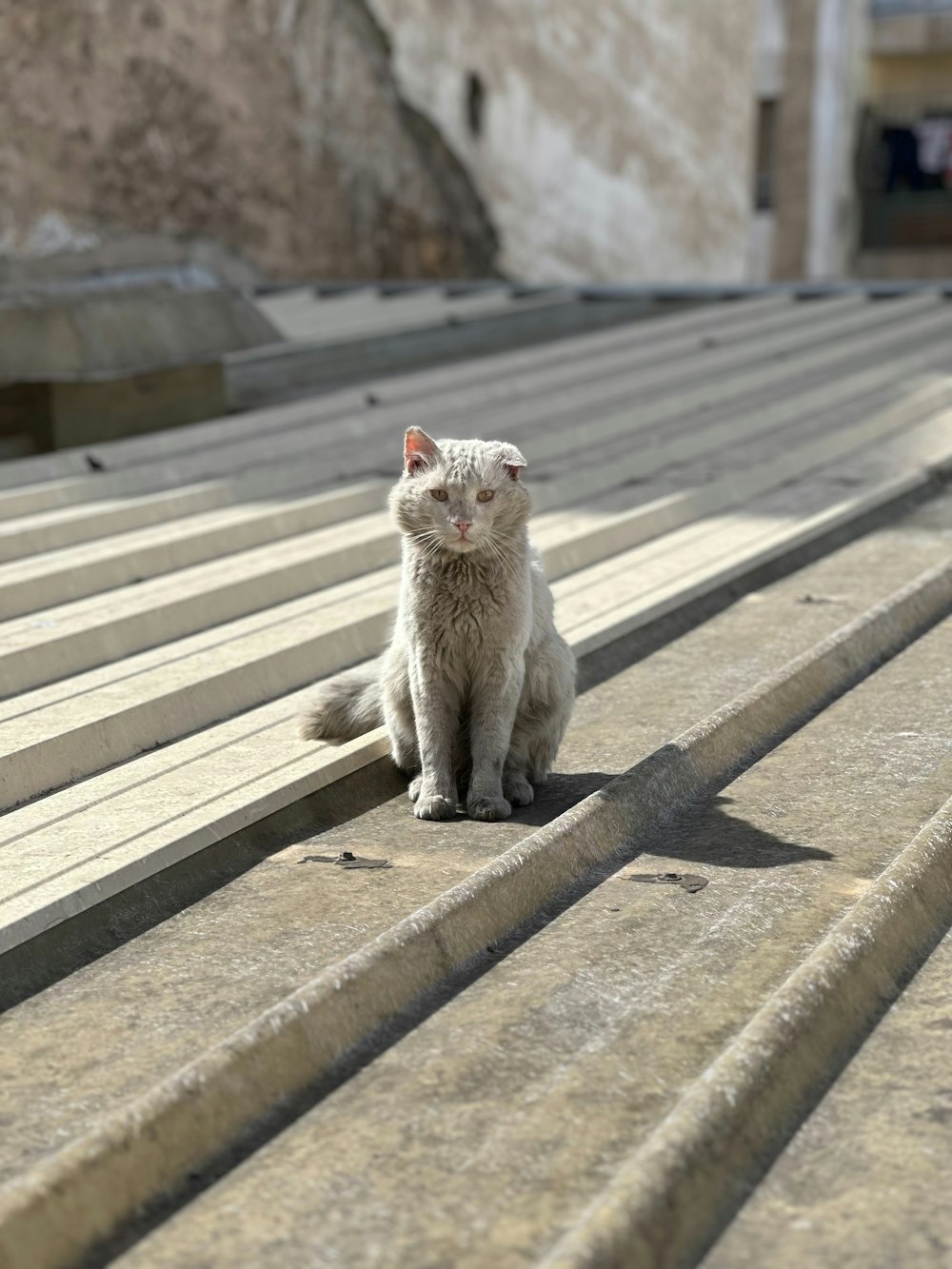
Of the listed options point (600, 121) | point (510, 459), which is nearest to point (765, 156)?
point (600, 121)

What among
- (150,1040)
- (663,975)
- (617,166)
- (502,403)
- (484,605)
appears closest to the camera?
(150,1040)

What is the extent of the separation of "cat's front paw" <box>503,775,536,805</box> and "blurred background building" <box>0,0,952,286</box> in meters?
6.76

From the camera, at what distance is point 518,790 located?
3049mm

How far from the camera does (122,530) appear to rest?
491 centimetres

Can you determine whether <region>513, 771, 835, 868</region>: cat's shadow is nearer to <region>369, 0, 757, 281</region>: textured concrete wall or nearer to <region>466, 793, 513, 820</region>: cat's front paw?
<region>466, 793, 513, 820</region>: cat's front paw

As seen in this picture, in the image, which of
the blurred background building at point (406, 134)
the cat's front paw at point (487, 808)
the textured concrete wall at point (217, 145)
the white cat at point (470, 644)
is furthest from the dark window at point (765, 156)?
the cat's front paw at point (487, 808)

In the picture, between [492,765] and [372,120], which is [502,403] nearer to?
[492,765]

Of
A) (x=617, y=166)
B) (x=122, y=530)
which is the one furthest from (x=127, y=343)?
(x=617, y=166)

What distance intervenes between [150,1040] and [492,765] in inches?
42.0

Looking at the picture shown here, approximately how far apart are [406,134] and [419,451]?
9590mm

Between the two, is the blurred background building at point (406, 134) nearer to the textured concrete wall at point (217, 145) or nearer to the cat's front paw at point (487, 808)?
the textured concrete wall at point (217, 145)

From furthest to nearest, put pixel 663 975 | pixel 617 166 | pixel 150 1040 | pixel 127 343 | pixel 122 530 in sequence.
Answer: pixel 617 166 < pixel 127 343 < pixel 122 530 < pixel 663 975 < pixel 150 1040

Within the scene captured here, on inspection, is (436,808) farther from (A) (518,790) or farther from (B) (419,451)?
(B) (419,451)

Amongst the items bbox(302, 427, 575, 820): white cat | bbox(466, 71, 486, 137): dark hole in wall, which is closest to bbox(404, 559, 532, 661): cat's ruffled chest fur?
bbox(302, 427, 575, 820): white cat
